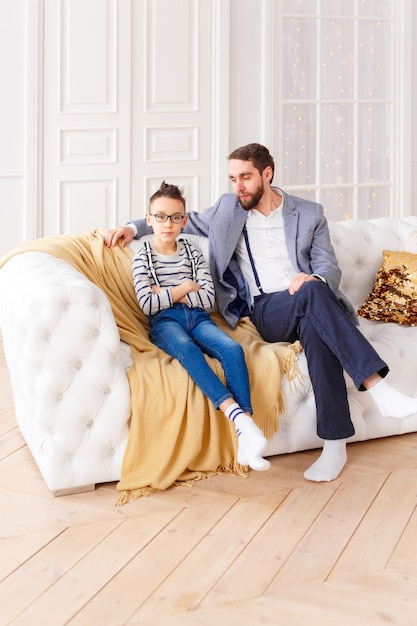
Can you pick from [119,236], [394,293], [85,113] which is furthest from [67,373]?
[85,113]

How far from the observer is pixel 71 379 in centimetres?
254

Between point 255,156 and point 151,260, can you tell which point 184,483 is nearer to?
point 151,260

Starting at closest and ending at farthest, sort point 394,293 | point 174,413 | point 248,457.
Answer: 1. point 248,457
2. point 174,413
3. point 394,293

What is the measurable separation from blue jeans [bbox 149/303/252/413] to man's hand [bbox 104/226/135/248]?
37 cm

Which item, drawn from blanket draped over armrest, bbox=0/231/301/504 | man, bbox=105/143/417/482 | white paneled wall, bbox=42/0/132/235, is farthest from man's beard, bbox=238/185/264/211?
white paneled wall, bbox=42/0/132/235

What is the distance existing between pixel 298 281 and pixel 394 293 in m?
0.56

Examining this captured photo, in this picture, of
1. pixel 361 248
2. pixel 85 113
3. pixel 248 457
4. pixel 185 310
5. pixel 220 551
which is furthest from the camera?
pixel 85 113

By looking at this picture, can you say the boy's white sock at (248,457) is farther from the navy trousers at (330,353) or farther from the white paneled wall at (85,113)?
the white paneled wall at (85,113)

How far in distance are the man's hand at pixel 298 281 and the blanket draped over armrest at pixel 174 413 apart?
0.19 meters

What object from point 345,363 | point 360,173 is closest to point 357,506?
point 345,363

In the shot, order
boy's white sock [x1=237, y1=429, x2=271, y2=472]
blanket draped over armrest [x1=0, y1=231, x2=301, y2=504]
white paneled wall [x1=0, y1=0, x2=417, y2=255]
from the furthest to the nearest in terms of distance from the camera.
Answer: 1. white paneled wall [x1=0, y1=0, x2=417, y2=255]
2. blanket draped over armrest [x1=0, y1=231, x2=301, y2=504]
3. boy's white sock [x1=237, y1=429, x2=271, y2=472]

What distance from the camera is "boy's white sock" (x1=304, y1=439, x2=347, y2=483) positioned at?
2691 mm

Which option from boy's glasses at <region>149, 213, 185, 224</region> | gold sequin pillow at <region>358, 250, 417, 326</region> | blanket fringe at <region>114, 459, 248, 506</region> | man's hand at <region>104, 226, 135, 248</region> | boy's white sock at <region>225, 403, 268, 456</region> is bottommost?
blanket fringe at <region>114, 459, 248, 506</region>

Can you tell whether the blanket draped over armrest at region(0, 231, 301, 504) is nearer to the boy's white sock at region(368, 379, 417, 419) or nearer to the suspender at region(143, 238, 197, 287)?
the suspender at region(143, 238, 197, 287)
